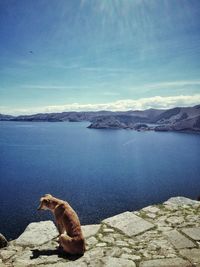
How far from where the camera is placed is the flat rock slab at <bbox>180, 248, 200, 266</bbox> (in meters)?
4.46

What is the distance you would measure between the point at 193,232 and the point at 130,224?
1520 millimetres

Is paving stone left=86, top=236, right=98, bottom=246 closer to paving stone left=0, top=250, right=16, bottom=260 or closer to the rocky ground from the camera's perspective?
the rocky ground

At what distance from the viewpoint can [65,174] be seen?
6731cm

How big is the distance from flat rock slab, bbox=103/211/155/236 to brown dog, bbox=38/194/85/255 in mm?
1366

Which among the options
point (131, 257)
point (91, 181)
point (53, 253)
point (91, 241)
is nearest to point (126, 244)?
point (131, 257)

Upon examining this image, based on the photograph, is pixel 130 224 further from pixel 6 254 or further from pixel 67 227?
pixel 6 254

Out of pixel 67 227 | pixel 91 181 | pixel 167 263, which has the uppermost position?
pixel 67 227

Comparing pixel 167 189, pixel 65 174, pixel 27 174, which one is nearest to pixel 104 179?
pixel 65 174

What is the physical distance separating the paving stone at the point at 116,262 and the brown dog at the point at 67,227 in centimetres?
56

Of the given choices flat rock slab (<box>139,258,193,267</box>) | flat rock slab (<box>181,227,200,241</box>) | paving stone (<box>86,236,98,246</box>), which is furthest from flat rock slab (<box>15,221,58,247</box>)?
flat rock slab (<box>181,227,200,241</box>)

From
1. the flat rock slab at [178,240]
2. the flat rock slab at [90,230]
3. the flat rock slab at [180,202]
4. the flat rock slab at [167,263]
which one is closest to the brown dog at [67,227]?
the flat rock slab at [90,230]

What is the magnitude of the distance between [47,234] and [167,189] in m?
54.8

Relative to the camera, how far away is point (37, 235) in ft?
19.0

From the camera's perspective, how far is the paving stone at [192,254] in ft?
14.6
